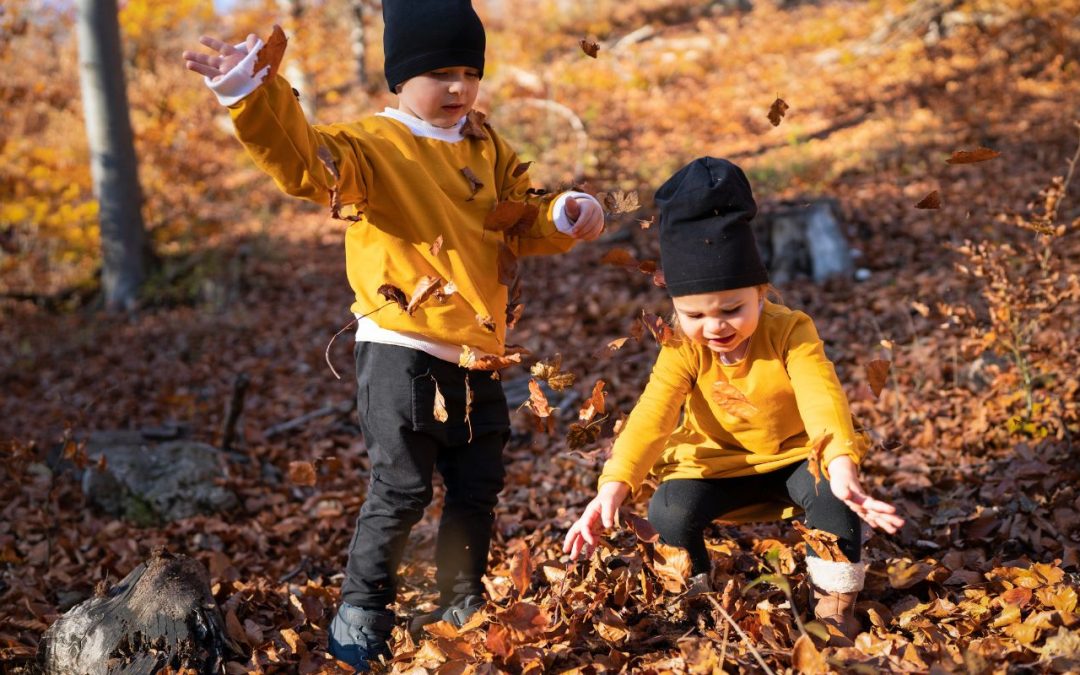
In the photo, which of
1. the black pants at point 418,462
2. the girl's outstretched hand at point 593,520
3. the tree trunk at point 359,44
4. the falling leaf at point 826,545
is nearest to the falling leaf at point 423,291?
the black pants at point 418,462

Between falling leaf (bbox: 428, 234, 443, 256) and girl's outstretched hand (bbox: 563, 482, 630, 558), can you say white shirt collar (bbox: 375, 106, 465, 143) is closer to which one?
falling leaf (bbox: 428, 234, 443, 256)

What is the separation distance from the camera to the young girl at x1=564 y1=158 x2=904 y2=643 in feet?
7.57

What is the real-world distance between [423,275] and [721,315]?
0.92 meters

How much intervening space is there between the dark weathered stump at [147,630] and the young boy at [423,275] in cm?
42

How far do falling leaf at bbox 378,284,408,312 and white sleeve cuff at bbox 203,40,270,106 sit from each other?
2.20 feet

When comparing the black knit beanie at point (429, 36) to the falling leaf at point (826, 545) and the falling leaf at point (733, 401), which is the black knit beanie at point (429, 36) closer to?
the falling leaf at point (733, 401)

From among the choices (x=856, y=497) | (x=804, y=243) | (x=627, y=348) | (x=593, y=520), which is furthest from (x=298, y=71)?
(x=856, y=497)

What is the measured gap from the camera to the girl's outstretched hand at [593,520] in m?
2.35

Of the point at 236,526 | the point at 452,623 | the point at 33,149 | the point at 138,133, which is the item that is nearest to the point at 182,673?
the point at 452,623

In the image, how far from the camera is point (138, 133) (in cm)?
1387

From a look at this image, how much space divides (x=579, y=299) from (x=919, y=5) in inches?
378

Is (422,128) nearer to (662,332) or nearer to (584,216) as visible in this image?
(584,216)

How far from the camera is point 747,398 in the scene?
2.53 metres

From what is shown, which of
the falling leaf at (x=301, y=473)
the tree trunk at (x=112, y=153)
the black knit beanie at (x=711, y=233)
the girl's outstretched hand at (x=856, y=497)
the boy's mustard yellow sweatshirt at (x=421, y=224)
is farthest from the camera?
the tree trunk at (x=112, y=153)
